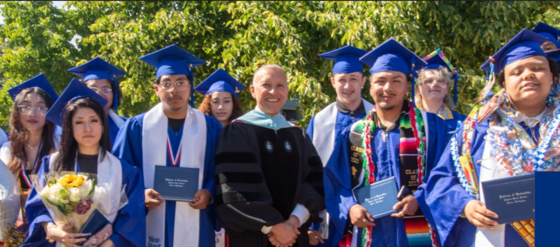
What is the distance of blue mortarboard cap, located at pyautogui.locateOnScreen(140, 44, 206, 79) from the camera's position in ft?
12.1

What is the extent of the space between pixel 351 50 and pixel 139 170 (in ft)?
7.40

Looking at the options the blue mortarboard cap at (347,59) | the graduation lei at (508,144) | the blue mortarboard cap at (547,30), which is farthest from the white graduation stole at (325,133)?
the blue mortarboard cap at (547,30)

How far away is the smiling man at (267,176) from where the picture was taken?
3119 millimetres

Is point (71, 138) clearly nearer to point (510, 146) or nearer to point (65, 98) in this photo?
point (65, 98)

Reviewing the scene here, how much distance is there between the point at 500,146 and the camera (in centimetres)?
260

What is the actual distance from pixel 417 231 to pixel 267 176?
1.07 m

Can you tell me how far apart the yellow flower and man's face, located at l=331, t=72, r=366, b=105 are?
2387mm

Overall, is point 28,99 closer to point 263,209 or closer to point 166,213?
point 166,213

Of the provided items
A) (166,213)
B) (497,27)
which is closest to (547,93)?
(166,213)

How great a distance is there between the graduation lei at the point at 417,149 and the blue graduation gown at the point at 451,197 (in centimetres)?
15

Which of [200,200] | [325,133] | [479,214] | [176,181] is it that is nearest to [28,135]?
[176,181]

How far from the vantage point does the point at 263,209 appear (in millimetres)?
3102

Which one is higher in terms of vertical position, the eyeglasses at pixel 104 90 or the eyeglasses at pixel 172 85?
the eyeglasses at pixel 104 90

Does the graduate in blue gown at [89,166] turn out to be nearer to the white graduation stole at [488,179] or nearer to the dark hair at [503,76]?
the white graduation stole at [488,179]
